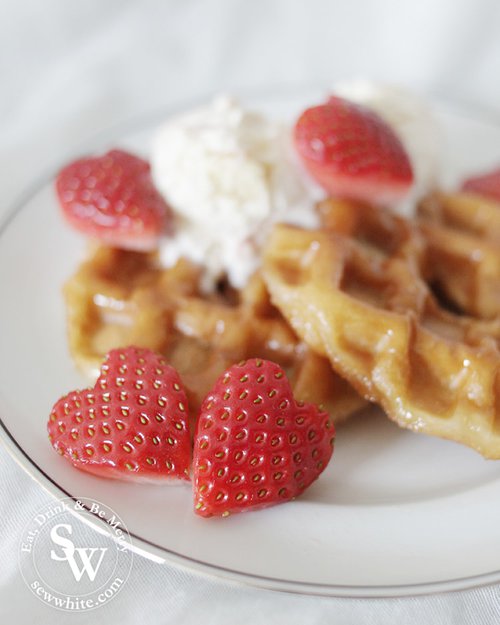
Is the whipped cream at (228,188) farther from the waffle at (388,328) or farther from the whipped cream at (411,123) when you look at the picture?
the whipped cream at (411,123)

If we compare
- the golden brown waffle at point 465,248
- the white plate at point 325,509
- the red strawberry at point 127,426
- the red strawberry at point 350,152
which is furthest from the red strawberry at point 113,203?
the golden brown waffle at point 465,248

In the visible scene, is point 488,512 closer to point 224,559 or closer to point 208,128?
point 224,559

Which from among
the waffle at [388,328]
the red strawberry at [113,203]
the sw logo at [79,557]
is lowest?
the waffle at [388,328]

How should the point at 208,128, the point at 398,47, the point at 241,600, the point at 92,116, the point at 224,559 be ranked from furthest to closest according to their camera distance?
1. the point at 398,47
2. the point at 92,116
3. the point at 208,128
4. the point at 241,600
5. the point at 224,559

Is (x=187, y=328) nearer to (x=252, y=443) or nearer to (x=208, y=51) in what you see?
(x=252, y=443)

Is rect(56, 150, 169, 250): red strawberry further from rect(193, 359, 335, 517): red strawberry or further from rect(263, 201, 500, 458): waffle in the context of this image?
rect(193, 359, 335, 517): red strawberry

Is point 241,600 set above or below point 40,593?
below

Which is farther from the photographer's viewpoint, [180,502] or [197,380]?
[197,380]

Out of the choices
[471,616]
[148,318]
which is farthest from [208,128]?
[471,616]
